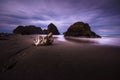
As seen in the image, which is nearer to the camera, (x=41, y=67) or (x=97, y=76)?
(x=97, y=76)

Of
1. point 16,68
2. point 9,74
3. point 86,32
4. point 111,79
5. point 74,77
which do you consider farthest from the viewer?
point 86,32

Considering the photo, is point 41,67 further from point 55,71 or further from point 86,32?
point 86,32

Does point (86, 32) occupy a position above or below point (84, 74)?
above

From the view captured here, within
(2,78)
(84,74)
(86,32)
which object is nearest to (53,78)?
(84,74)

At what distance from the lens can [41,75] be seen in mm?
2455

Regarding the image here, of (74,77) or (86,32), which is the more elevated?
(86,32)

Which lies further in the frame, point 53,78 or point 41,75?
point 41,75

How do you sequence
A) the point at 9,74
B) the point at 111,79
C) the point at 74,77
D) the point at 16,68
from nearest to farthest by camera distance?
the point at 111,79
the point at 74,77
the point at 9,74
the point at 16,68

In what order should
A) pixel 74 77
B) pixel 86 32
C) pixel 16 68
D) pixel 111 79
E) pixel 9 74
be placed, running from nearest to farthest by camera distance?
1. pixel 111 79
2. pixel 74 77
3. pixel 9 74
4. pixel 16 68
5. pixel 86 32

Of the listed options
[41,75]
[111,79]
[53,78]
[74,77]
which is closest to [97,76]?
[111,79]

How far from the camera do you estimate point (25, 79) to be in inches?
89.4

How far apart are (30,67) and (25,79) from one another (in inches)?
27.8

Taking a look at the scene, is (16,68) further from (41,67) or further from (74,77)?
(74,77)

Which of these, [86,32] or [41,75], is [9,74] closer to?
[41,75]
